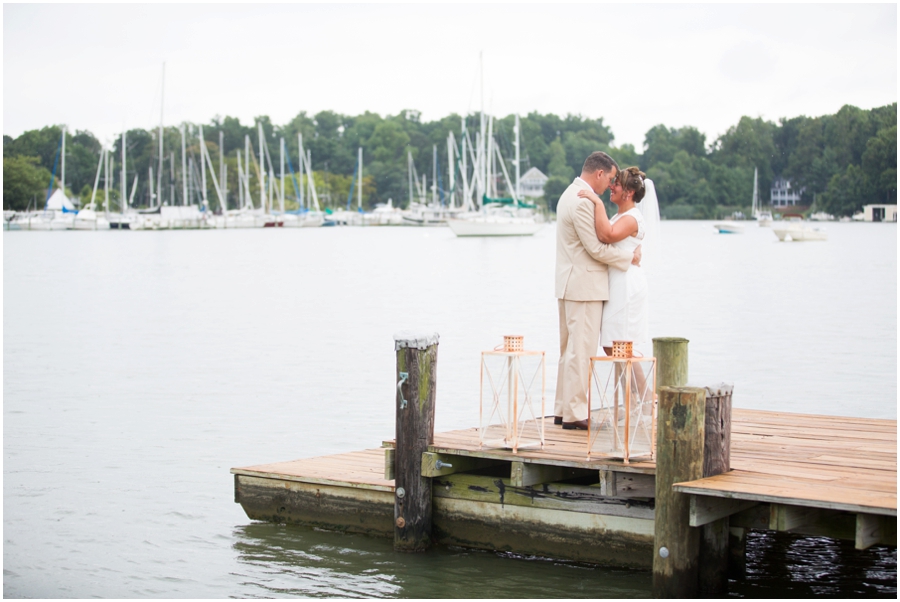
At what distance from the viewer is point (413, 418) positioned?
871 centimetres

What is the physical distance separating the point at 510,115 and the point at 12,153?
8647 centimetres

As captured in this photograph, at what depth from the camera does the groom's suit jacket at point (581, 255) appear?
8.76 m

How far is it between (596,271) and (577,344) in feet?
1.84

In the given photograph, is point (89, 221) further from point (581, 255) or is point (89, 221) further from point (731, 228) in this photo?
point (581, 255)

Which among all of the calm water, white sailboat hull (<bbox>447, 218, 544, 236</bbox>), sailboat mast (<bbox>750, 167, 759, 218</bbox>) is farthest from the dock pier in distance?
sailboat mast (<bbox>750, 167, 759, 218</bbox>)

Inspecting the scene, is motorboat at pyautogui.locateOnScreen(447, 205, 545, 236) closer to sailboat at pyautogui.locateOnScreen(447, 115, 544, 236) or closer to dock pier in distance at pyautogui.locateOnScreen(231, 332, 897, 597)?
sailboat at pyautogui.locateOnScreen(447, 115, 544, 236)

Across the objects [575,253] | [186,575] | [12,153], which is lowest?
[186,575]

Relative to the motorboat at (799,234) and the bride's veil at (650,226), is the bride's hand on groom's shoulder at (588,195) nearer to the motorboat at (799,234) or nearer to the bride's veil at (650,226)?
the bride's veil at (650,226)

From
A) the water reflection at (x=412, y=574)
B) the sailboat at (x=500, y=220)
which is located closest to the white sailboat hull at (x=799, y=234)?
the sailboat at (x=500, y=220)

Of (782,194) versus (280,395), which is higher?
(782,194)

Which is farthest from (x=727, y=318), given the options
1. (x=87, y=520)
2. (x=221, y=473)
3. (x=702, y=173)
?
(x=702, y=173)

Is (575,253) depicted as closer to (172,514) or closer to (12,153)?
(172,514)

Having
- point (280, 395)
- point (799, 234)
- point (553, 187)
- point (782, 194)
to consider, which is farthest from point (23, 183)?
point (782, 194)

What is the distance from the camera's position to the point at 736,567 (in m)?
8.46
